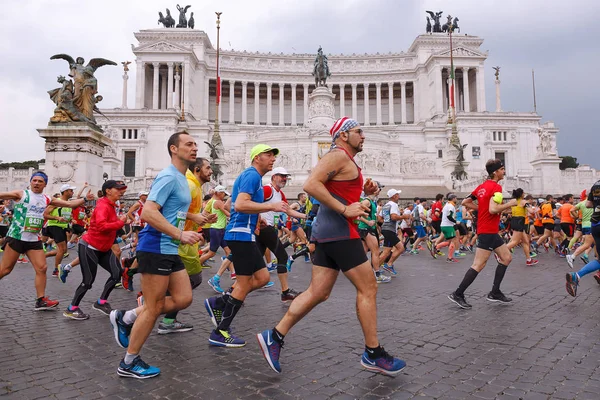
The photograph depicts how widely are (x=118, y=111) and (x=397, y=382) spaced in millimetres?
58645

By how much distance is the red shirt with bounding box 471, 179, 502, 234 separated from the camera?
6703 mm

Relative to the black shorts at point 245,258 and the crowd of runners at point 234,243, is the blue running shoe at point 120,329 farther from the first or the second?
the black shorts at point 245,258

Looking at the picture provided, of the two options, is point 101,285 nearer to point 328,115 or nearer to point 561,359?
point 561,359

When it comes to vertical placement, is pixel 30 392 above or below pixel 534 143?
below

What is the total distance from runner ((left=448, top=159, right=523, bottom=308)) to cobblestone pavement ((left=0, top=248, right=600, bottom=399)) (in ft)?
0.85

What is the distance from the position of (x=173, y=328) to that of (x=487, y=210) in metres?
4.85

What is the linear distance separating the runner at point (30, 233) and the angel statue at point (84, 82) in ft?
28.2

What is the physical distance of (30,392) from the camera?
3.45m

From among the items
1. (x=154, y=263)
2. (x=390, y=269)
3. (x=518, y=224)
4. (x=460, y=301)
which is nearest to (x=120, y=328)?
(x=154, y=263)

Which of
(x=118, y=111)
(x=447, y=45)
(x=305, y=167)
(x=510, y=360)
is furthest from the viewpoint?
(x=447, y=45)

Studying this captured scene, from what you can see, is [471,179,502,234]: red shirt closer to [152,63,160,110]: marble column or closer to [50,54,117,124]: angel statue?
[50,54,117,124]: angel statue

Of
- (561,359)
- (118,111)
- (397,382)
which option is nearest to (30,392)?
(397,382)

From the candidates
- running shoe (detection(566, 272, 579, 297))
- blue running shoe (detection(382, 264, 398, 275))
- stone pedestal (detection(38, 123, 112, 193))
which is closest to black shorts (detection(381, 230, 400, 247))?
blue running shoe (detection(382, 264, 398, 275))

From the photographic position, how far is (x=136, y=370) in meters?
3.71
